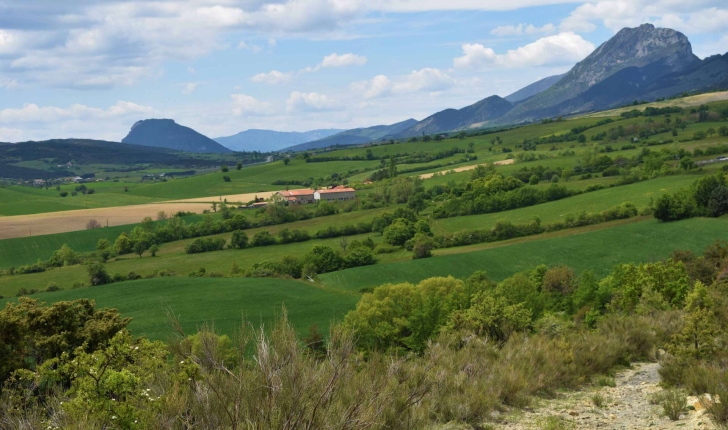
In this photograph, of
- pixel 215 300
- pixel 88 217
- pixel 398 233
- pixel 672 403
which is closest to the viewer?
pixel 672 403

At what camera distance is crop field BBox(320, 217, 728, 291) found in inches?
2425

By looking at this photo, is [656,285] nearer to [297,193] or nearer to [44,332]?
[44,332]

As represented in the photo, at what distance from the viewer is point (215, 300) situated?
5653 cm

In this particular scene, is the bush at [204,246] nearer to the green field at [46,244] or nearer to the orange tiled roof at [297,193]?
the green field at [46,244]

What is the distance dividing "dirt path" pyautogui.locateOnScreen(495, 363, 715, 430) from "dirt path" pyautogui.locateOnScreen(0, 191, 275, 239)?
102 m

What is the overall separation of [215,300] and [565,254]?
111 feet

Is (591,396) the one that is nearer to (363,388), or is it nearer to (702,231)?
(363,388)

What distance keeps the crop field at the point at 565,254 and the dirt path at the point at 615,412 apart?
4683 centimetres

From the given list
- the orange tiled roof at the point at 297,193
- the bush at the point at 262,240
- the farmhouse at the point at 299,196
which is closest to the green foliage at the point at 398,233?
the bush at the point at 262,240

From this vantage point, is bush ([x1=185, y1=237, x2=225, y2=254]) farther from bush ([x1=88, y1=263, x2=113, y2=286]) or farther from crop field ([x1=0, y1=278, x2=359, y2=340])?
crop field ([x1=0, y1=278, x2=359, y2=340])

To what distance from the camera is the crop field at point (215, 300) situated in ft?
161

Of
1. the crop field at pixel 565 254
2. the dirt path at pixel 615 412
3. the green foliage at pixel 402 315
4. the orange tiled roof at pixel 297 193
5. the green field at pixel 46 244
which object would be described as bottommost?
the crop field at pixel 565 254

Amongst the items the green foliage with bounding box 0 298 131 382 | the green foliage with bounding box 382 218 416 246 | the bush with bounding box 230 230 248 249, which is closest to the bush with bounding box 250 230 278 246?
the bush with bounding box 230 230 248 249

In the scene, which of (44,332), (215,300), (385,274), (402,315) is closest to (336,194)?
(385,274)
